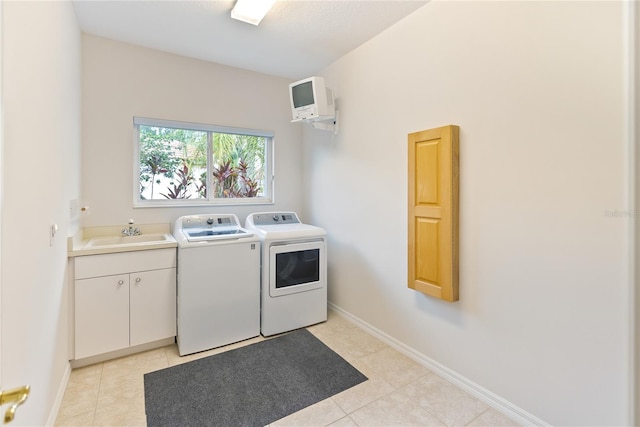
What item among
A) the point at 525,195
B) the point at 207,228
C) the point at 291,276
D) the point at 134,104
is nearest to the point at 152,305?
the point at 207,228

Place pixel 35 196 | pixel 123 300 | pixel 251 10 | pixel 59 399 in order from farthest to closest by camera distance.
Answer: pixel 123 300 → pixel 251 10 → pixel 59 399 → pixel 35 196

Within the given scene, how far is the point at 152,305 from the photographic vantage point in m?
2.51

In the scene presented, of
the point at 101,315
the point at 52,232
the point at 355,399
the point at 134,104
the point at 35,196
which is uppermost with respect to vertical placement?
the point at 134,104

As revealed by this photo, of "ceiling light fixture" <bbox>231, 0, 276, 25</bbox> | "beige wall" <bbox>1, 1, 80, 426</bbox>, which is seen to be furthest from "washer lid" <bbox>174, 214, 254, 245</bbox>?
"ceiling light fixture" <bbox>231, 0, 276, 25</bbox>

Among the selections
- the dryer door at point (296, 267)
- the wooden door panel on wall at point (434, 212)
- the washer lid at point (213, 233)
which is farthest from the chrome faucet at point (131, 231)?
the wooden door panel on wall at point (434, 212)

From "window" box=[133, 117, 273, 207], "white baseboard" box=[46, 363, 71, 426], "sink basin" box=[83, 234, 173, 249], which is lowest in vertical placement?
"white baseboard" box=[46, 363, 71, 426]

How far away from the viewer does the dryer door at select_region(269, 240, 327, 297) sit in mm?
2816

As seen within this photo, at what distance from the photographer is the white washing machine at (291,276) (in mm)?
2799

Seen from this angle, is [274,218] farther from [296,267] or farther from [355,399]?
[355,399]

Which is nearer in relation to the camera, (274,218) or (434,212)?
(434,212)

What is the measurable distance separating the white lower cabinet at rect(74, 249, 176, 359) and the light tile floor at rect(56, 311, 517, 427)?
7.0 inches

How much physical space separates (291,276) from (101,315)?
4.92ft

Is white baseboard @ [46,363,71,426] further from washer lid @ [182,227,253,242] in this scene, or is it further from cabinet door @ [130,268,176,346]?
washer lid @ [182,227,253,242]

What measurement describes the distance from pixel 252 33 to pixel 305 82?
0.60 meters
